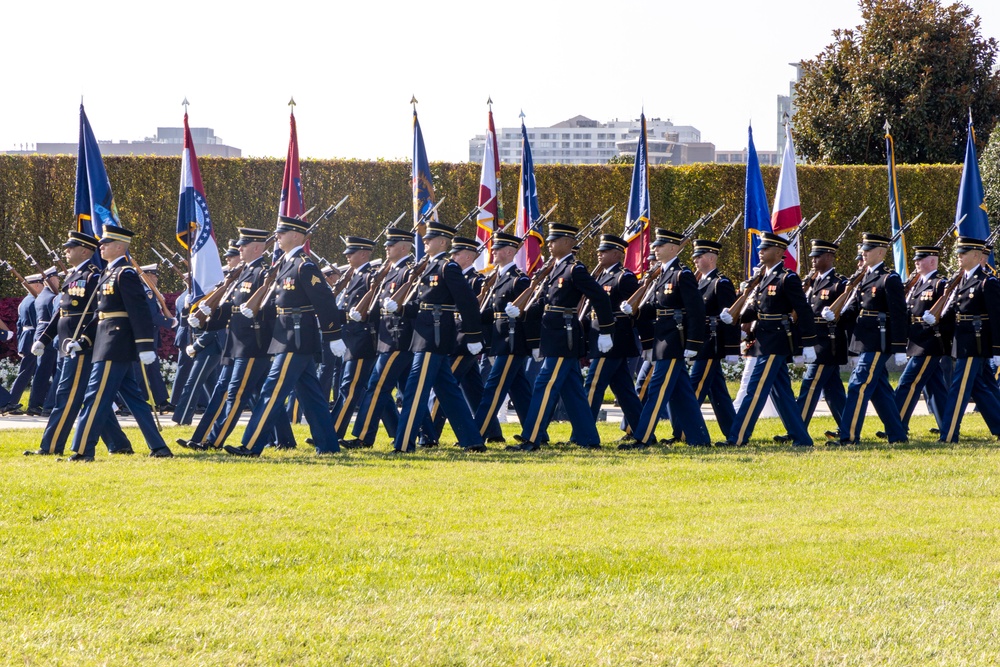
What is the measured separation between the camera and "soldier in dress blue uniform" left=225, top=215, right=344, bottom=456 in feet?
34.3

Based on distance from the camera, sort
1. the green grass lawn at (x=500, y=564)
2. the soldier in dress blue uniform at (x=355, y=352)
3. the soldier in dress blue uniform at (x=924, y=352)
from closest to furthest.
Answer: the green grass lawn at (x=500, y=564) → the soldier in dress blue uniform at (x=355, y=352) → the soldier in dress blue uniform at (x=924, y=352)

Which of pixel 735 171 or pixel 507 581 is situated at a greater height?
pixel 735 171

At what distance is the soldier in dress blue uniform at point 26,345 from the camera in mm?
15195

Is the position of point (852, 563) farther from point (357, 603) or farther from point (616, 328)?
point (616, 328)

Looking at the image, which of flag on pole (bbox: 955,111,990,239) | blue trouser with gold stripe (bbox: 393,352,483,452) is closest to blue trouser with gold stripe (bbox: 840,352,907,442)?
blue trouser with gold stripe (bbox: 393,352,483,452)

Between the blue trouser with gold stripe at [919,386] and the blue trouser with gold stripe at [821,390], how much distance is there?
51 centimetres

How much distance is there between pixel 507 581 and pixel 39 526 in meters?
2.69

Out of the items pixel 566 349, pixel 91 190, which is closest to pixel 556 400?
pixel 566 349

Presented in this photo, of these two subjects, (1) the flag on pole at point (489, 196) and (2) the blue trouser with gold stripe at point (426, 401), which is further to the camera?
(1) the flag on pole at point (489, 196)

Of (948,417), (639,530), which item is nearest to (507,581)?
(639,530)

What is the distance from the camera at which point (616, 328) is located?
11547 mm

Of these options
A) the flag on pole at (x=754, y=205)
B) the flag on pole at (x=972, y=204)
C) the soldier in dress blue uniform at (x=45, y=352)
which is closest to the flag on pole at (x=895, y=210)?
the flag on pole at (x=972, y=204)

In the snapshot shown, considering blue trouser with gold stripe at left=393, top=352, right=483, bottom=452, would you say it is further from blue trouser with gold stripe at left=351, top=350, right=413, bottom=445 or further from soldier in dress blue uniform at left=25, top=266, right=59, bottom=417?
soldier in dress blue uniform at left=25, top=266, right=59, bottom=417

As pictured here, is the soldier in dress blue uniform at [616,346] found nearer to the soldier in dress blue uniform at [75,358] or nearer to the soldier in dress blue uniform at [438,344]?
the soldier in dress blue uniform at [438,344]
